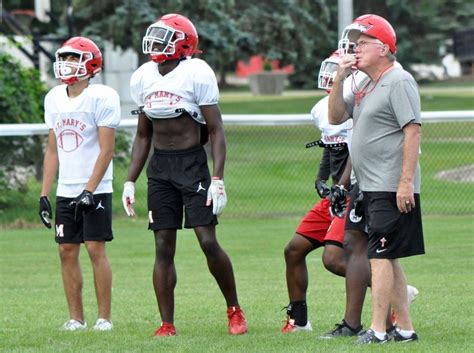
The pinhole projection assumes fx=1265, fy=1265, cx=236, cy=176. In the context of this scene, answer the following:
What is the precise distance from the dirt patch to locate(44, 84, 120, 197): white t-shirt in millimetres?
10007

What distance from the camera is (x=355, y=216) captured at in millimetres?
8297

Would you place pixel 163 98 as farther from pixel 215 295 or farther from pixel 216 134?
pixel 215 295

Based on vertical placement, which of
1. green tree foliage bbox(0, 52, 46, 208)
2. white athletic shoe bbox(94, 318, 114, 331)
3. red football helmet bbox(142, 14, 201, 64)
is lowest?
green tree foliage bbox(0, 52, 46, 208)

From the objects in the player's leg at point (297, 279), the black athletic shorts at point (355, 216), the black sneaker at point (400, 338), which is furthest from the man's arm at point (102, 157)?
the black sneaker at point (400, 338)

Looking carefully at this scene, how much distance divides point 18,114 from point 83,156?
968 centimetres

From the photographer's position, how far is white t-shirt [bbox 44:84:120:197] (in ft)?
29.9

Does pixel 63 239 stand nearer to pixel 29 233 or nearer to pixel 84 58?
pixel 84 58

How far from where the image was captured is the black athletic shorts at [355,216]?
27.0 feet

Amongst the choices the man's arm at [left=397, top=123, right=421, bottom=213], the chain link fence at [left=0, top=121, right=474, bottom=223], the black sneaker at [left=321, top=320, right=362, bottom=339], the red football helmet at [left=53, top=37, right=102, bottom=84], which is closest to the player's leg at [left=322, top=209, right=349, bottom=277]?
the black sneaker at [left=321, top=320, right=362, bottom=339]

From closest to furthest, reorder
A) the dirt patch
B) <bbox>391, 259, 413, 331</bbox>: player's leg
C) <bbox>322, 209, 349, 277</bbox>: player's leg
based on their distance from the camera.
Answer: <bbox>391, 259, 413, 331</bbox>: player's leg < <bbox>322, 209, 349, 277</bbox>: player's leg < the dirt patch

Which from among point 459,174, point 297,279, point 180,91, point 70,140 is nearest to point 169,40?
point 180,91

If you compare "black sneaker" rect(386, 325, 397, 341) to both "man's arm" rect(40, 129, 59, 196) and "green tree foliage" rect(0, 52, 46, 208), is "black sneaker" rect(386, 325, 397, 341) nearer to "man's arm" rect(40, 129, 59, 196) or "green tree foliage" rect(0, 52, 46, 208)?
"man's arm" rect(40, 129, 59, 196)

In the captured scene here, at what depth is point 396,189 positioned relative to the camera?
309 inches

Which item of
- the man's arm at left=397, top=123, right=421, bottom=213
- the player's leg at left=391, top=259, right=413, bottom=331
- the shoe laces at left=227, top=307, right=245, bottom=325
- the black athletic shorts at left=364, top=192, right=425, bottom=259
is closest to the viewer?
the man's arm at left=397, top=123, right=421, bottom=213
